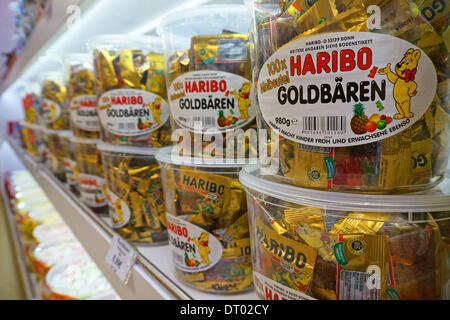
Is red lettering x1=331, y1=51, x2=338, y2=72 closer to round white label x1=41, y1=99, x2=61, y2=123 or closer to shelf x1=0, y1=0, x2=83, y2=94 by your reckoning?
shelf x1=0, y1=0, x2=83, y2=94

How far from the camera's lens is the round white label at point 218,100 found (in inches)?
22.4

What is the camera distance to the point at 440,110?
1.24 ft

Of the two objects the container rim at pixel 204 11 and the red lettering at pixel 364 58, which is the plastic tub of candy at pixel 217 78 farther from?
the red lettering at pixel 364 58

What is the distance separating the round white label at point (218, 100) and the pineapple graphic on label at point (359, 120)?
0.24 metres

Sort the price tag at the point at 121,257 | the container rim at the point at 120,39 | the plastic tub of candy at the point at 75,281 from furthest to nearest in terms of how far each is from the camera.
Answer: the plastic tub of candy at the point at 75,281
the container rim at the point at 120,39
the price tag at the point at 121,257

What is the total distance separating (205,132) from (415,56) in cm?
35

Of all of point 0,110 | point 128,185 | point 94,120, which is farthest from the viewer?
point 0,110

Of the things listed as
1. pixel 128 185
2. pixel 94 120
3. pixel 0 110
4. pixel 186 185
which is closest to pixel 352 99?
pixel 186 185

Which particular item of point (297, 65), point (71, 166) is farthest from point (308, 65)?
point (71, 166)

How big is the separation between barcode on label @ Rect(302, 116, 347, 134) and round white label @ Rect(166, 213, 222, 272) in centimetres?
31

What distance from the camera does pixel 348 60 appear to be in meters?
0.36

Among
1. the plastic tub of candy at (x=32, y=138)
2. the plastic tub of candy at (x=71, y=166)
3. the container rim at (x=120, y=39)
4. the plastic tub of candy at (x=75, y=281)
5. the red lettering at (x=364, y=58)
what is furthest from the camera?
the plastic tub of candy at (x=32, y=138)

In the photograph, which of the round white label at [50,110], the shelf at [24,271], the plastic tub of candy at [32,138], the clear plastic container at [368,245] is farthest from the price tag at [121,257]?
the plastic tub of candy at [32,138]
